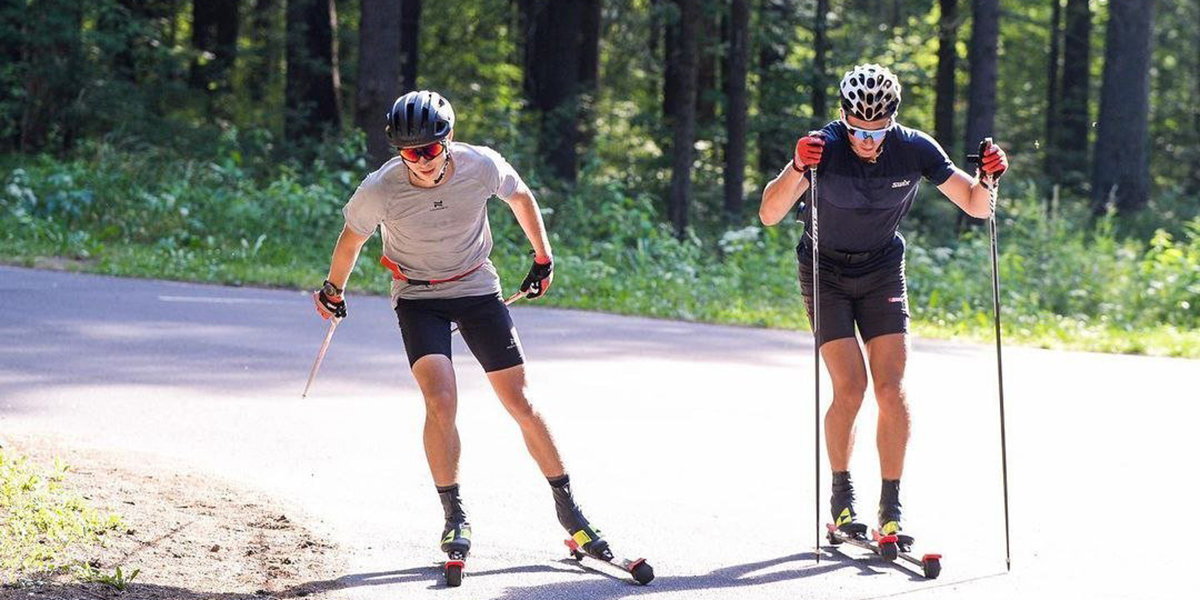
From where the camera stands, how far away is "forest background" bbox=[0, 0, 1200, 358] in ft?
61.3

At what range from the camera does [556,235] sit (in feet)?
75.3

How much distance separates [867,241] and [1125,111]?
78.6 ft

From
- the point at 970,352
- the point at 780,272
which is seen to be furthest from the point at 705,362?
the point at 780,272

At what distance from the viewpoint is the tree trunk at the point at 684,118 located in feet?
87.5

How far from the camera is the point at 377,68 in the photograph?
23.7 meters

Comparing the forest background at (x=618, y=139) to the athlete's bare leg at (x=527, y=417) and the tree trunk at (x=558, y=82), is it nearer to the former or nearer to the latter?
the tree trunk at (x=558, y=82)

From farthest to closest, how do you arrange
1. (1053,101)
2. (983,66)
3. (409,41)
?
(1053,101) → (409,41) → (983,66)

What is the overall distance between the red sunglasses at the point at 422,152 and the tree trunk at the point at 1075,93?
3442cm

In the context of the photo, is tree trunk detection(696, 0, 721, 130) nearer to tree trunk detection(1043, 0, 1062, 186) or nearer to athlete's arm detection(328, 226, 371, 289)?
tree trunk detection(1043, 0, 1062, 186)

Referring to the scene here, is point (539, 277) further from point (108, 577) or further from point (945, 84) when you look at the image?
point (945, 84)

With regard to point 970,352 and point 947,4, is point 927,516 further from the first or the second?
point 947,4

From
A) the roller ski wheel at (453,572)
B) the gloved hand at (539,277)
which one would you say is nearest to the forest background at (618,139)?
the gloved hand at (539,277)

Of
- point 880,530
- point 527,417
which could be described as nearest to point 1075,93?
point 880,530

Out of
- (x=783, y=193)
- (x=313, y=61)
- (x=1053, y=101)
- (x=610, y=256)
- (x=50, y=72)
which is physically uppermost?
(x=1053, y=101)
